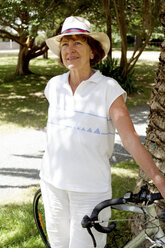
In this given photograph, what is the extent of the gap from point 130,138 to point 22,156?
4.82 meters

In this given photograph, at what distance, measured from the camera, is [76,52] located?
2154 millimetres

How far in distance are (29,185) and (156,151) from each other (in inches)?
110

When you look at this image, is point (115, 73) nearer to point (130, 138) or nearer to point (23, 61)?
point (23, 61)

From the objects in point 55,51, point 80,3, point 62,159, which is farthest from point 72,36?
point 80,3

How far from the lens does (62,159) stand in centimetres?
212

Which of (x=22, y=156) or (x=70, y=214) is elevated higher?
(x=70, y=214)

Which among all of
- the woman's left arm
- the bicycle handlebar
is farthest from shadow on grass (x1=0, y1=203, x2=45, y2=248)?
the woman's left arm

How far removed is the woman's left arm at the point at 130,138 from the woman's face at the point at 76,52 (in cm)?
38

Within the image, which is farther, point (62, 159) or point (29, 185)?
point (29, 185)

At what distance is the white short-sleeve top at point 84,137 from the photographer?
6.65ft

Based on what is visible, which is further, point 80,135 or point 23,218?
point 23,218

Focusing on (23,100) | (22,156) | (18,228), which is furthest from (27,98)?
(18,228)

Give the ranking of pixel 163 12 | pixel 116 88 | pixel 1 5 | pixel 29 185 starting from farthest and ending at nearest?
1. pixel 1 5
2. pixel 29 185
3. pixel 163 12
4. pixel 116 88

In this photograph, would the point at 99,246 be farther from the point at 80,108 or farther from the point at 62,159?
the point at 80,108
